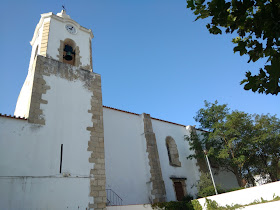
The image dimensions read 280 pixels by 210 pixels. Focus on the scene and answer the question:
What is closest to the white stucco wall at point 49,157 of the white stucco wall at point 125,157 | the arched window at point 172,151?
the white stucco wall at point 125,157

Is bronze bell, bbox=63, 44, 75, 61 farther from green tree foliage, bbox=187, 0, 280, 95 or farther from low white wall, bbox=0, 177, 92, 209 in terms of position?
green tree foliage, bbox=187, 0, 280, 95

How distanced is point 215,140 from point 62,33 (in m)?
13.7

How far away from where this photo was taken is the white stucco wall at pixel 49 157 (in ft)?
24.3

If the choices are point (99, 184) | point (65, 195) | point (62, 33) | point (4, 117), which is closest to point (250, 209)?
point (99, 184)

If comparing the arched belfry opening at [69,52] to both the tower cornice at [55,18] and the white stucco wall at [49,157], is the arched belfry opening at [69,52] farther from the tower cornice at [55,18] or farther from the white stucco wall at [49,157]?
the white stucco wall at [49,157]

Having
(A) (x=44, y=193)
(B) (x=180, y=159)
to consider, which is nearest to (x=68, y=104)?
(A) (x=44, y=193)

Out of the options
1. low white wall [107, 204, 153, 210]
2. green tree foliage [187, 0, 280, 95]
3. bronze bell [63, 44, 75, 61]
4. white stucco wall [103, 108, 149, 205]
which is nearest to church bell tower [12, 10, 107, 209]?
bronze bell [63, 44, 75, 61]

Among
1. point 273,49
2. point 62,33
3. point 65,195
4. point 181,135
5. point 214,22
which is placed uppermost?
point 62,33

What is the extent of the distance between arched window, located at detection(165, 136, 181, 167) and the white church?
79 mm

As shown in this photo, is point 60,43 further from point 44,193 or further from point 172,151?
point 172,151

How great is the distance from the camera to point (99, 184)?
354 inches

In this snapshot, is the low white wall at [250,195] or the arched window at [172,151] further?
the arched window at [172,151]

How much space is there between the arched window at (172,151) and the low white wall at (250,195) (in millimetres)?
5298

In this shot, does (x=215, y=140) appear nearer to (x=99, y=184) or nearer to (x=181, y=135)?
(x=181, y=135)
